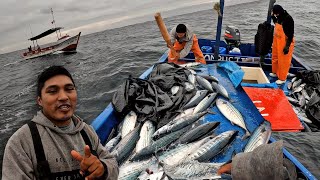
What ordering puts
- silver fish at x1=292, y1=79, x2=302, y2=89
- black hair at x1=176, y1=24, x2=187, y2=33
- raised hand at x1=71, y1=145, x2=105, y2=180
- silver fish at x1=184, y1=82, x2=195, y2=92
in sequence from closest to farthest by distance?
raised hand at x1=71, y1=145, x2=105, y2=180
silver fish at x1=184, y1=82, x2=195, y2=92
silver fish at x1=292, y1=79, x2=302, y2=89
black hair at x1=176, y1=24, x2=187, y2=33

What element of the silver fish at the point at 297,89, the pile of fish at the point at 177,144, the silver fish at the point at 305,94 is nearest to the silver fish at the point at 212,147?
the pile of fish at the point at 177,144

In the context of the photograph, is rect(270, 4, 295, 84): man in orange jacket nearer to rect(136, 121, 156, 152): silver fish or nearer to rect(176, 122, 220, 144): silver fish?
rect(176, 122, 220, 144): silver fish

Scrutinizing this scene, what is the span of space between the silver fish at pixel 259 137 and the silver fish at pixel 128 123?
7.83 feet

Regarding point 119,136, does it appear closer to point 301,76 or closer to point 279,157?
point 279,157

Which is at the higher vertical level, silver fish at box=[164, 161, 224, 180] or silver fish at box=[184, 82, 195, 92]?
silver fish at box=[184, 82, 195, 92]

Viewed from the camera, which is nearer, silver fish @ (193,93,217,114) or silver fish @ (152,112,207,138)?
silver fish @ (152,112,207,138)

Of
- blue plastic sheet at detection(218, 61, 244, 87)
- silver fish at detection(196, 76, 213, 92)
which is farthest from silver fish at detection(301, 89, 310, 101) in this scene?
silver fish at detection(196, 76, 213, 92)

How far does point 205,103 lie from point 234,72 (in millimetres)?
2269

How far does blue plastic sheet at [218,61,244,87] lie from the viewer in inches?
308

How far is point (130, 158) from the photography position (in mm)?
4648

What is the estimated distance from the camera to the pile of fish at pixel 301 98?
673 centimetres

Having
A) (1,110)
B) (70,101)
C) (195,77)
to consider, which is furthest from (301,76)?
(1,110)

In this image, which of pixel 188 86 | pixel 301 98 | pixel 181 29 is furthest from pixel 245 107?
pixel 181 29

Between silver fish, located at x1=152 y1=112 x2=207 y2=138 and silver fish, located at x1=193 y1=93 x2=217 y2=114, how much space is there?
0.31 meters
